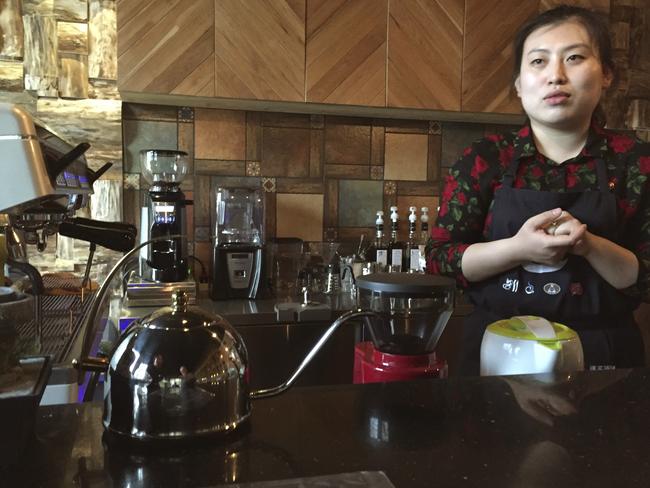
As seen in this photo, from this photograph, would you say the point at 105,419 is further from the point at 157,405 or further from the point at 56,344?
the point at 56,344

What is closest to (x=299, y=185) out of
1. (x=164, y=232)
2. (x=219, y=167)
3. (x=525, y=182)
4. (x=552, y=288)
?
(x=219, y=167)

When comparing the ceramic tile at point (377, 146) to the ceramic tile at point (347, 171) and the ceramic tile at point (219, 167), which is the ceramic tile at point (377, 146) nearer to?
the ceramic tile at point (347, 171)

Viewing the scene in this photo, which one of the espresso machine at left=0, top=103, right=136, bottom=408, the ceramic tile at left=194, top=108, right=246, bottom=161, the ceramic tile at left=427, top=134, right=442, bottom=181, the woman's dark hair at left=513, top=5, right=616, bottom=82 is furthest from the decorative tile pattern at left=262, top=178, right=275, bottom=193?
the woman's dark hair at left=513, top=5, right=616, bottom=82

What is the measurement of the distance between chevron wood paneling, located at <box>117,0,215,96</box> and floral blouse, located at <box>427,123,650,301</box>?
105cm

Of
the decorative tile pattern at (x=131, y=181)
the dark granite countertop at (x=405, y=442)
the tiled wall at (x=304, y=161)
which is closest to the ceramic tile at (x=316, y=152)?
the tiled wall at (x=304, y=161)

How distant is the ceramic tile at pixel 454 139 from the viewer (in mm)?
2576

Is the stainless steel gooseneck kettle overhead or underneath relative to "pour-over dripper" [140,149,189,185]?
underneath

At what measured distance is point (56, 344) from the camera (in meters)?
1.00

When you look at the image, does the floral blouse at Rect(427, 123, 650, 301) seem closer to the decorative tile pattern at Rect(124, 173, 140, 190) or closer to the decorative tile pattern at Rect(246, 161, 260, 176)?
the decorative tile pattern at Rect(246, 161, 260, 176)

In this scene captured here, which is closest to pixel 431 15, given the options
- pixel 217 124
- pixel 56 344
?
pixel 217 124

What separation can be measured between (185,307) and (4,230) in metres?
0.33

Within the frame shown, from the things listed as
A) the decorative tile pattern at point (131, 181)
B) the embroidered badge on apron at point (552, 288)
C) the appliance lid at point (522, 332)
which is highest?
Answer: the decorative tile pattern at point (131, 181)

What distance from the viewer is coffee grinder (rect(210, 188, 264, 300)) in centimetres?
208

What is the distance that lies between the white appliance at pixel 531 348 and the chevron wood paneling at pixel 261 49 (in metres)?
1.37
